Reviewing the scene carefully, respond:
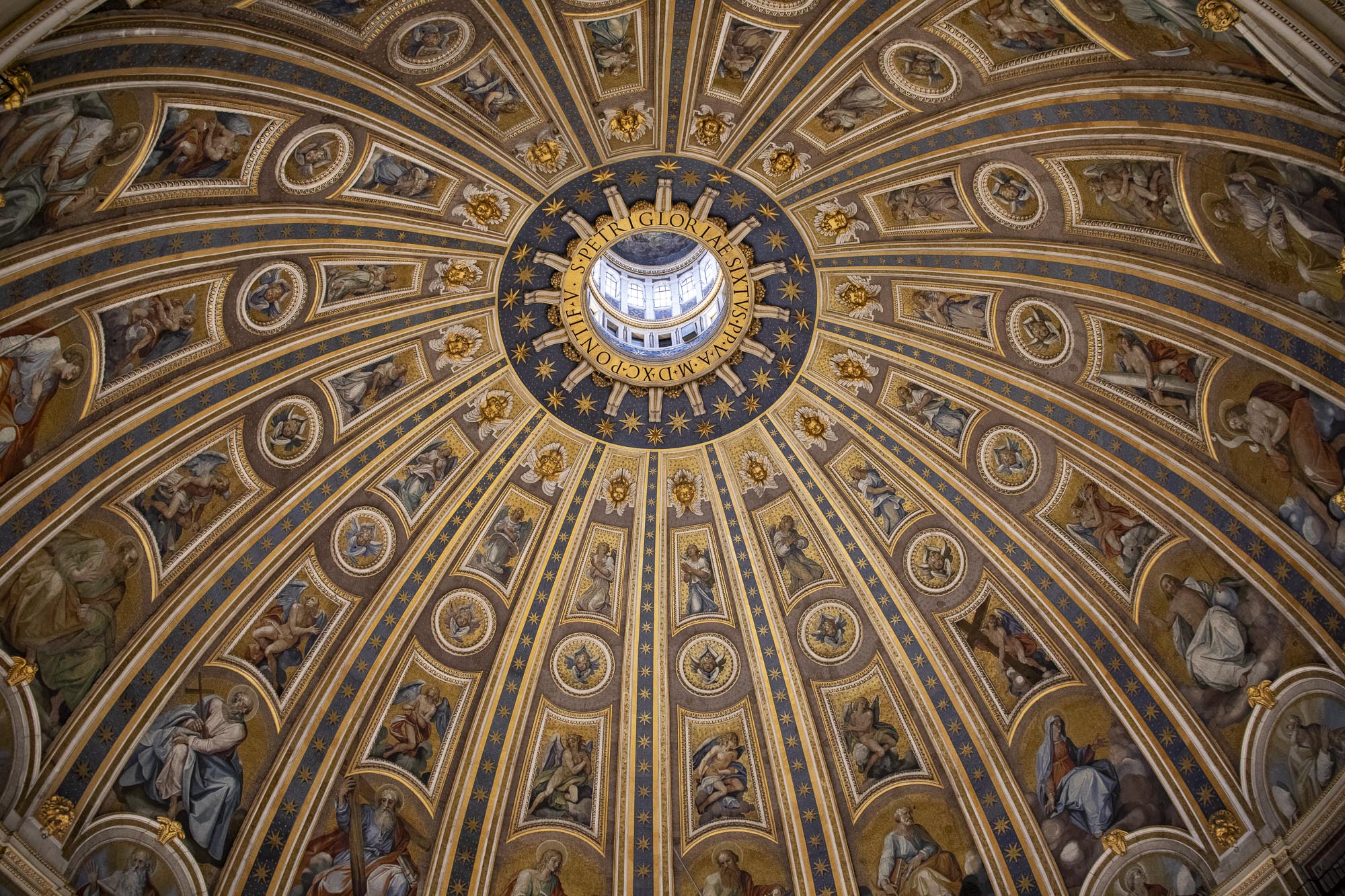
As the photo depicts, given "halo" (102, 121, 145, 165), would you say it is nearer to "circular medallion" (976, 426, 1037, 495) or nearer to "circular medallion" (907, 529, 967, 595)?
"circular medallion" (976, 426, 1037, 495)

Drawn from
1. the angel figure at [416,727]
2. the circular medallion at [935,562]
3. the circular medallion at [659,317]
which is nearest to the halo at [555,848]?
the angel figure at [416,727]

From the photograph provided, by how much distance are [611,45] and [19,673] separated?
1353cm

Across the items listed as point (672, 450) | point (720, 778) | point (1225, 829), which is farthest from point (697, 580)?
point (1225, 829)

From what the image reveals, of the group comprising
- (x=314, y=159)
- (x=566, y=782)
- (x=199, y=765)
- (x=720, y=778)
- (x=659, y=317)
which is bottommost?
(x=199, y=765)

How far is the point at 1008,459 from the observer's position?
23.2 metres

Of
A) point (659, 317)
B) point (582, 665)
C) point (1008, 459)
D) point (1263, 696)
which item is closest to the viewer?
point (1263, 696)

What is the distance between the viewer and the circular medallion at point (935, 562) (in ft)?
78.9

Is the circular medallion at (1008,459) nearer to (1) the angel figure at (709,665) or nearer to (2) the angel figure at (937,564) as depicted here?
(2) the angel figure at (937,564)

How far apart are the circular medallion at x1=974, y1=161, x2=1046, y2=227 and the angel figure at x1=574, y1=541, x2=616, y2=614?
10.6 meters

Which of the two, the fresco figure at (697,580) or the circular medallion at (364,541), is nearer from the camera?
the circular medallion at (364,541)

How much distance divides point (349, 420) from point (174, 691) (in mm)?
5865

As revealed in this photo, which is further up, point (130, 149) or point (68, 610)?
point (130, 149)

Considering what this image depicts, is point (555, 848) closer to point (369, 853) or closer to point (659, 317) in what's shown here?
point (369, 853)

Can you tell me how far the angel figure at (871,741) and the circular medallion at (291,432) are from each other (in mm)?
11953
